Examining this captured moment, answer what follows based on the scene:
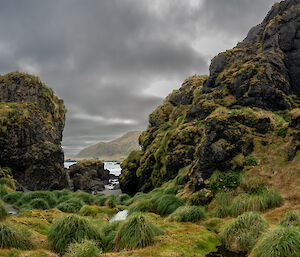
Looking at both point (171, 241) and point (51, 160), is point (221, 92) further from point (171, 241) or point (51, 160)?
point (51, 160)

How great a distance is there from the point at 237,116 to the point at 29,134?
119 feet

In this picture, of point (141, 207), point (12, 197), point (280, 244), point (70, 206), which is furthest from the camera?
point (12, 197)

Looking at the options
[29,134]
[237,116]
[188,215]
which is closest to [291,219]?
[188,215]

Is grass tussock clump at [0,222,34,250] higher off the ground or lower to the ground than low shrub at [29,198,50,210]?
higher

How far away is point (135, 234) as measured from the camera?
27.9ft

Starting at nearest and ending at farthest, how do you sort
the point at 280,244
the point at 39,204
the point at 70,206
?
the point at 280,244, the point at 39,204, the point at 70,206

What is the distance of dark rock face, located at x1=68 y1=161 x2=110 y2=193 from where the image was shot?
50.1m

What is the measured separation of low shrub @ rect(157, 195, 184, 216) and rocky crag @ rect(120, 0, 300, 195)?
2.23 m

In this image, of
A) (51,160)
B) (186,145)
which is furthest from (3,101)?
(186,145)

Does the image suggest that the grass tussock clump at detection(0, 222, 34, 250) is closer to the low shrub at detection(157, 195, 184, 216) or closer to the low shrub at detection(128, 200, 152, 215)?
the low shrub at detection(128, 200, 152, 215)

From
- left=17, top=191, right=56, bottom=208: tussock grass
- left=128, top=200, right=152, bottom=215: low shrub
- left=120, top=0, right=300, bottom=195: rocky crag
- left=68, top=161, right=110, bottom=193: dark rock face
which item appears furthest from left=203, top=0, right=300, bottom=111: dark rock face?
left=68, top=161, right=110, bottom=193: dark rock face

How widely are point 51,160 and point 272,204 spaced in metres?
38.9

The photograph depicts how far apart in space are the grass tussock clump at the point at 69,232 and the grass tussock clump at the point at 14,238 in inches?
31.1

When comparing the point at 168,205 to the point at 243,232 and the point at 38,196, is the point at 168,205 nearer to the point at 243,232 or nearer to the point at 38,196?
the point at 243,232
